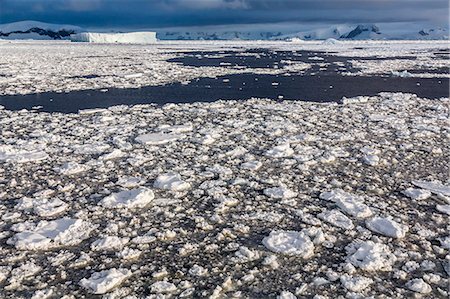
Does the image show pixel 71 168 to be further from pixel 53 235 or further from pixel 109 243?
pixel 109 243

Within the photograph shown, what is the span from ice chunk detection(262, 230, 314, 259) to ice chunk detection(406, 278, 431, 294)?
630 mm

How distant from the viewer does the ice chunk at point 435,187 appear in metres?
3.93

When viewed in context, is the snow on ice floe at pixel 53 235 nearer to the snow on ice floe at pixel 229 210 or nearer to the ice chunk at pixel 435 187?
the snow on ice floe at pixel 229 210

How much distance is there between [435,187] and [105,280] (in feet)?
10.3

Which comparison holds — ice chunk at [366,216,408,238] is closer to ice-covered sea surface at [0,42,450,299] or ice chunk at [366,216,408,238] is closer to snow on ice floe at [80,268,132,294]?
ice-covered sea surface at [0,42,450,299]

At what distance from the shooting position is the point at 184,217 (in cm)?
337

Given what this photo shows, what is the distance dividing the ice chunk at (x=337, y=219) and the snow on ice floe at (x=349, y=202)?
0.11 meters

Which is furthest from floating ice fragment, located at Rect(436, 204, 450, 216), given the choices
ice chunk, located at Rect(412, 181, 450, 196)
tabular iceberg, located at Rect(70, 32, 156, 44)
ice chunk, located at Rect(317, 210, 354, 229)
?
tabular iceberg, located at Rect(70, 32, 156, 44)

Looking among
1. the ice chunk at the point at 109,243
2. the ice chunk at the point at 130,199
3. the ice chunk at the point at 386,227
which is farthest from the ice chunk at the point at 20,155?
the ice chunk at the point at 386,227

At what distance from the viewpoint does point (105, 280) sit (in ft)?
8.06

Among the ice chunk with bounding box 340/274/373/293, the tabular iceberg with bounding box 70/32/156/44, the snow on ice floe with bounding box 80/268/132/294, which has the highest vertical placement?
the tabular iceberg with bounding box 70/32/156/44

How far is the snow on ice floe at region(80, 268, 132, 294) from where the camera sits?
7.87 ft

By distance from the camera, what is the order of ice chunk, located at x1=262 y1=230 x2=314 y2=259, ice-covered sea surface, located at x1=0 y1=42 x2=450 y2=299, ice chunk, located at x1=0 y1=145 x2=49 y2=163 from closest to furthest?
ice-covered sea surface, located at x1=0 y1=42 x2=450 y2=299 < ice chunk, located at x1=262 y1=230 x2=314 y2=259 < ice chunk, located at x1=0 y1=145 x2=49 y2=163

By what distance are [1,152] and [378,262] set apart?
4299mm
